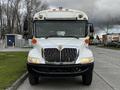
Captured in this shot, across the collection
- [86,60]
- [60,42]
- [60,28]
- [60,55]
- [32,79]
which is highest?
[60,28]

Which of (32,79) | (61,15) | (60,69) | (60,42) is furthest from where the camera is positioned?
(61,15)

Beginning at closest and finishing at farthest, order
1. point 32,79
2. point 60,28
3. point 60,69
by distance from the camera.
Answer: point 60,69 → point 32,79 → point 60,28

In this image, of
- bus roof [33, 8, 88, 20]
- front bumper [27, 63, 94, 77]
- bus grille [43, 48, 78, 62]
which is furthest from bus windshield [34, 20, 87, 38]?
front bumper [27, 63, 94, 77]

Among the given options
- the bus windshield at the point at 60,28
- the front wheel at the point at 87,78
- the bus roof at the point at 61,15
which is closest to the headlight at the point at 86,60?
the front wheel at the point at 87,78

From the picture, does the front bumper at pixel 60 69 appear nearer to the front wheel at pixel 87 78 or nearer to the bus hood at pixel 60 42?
the front wheel at pixel 87 78

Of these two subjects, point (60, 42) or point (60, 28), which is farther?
point (60, 28)

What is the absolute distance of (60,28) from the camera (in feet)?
42.7

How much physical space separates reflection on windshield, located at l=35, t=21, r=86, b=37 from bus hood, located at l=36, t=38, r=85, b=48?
37 cm

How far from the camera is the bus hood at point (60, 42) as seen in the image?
1180 centimetres

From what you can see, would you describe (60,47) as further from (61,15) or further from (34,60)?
(61,15)

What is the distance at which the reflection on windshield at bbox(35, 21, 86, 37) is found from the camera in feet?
42.3

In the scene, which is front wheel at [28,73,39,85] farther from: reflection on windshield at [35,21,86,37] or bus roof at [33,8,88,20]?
bus roof at [33,8,88,20]

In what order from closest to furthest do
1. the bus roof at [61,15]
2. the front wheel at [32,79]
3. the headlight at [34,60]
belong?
the headlight at [34,60] < the front wheel at [32,79] < the bus roof at [61,15]

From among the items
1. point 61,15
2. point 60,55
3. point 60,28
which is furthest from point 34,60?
point 61,15
